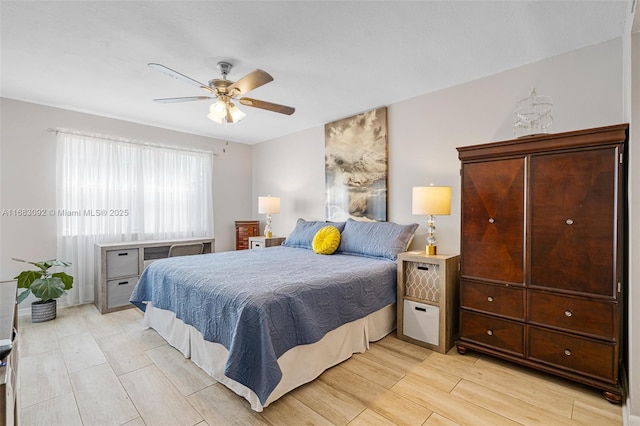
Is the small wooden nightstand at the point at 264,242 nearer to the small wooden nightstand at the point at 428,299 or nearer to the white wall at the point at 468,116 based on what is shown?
the white wall at the point at 468,116

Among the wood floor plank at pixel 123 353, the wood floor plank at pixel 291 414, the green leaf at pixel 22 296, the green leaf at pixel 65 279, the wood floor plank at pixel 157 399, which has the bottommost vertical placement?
the wood floor plank at pixel 291 414

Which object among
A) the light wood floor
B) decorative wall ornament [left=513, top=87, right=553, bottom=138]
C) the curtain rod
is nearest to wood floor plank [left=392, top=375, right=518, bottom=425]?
the light wood floor

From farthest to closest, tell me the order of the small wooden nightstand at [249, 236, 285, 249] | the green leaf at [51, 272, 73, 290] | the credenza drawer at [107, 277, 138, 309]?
the small wooden nightstand at [249, 236, 285, 249]
the credenza drawer at [107, 277, 138, 309]
the green leaf at [51, 272, 73, 290]

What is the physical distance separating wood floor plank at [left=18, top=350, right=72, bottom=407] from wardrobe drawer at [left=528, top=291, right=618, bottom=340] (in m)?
3.23

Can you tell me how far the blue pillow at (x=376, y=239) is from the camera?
310 cm

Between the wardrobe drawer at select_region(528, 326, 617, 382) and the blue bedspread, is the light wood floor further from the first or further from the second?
the blue bedspread

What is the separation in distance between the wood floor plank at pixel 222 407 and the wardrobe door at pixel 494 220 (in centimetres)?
188

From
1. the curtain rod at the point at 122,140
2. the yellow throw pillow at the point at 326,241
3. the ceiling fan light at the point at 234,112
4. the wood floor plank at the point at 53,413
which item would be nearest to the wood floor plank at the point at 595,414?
the yellow throw pillow at the point at 326,241

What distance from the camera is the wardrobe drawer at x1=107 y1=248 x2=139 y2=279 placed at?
3611 mm

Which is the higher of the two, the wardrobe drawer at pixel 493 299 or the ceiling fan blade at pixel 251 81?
the ceiling fan blade at pixel 251 81

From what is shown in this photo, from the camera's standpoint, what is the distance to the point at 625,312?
1.97 metres

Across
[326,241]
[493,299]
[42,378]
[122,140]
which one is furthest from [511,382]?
[122,140]

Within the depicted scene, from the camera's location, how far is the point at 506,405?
184cm

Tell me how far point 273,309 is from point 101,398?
1.26 m
